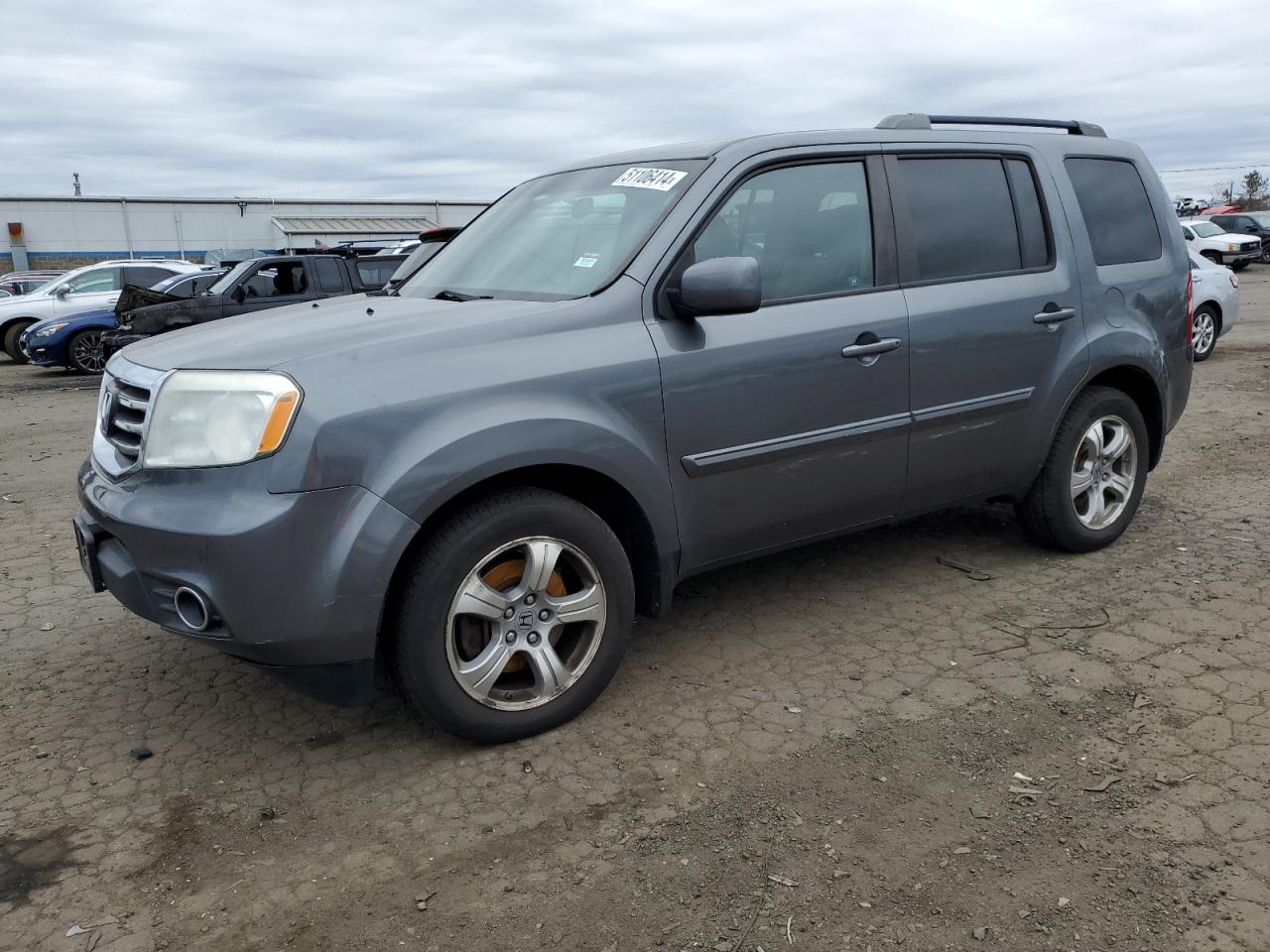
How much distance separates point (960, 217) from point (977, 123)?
690 millimetres

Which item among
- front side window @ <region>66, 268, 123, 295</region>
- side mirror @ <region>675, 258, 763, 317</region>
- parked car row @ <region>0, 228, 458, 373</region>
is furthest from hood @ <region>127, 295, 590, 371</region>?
front side window @ <region>66, 268, 123, 295</region>

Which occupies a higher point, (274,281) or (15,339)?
(274,281)

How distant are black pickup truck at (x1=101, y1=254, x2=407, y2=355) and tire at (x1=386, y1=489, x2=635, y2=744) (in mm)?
10916

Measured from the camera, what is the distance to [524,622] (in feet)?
10.9

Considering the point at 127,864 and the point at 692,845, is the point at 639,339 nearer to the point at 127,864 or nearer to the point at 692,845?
the point at 692,845

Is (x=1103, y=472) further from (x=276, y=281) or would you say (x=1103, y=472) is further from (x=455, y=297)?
(x=276, y=281)

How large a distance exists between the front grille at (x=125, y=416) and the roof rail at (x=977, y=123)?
3.02 m

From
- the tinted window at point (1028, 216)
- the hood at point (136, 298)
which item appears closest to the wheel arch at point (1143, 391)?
the tinted window at point (1028, 216)

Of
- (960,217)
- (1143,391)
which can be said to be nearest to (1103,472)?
(1143,391)

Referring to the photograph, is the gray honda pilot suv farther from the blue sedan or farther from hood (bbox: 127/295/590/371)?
the blue sedan

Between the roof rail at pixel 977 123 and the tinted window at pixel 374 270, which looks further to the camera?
the tinted window at pixel 374 270

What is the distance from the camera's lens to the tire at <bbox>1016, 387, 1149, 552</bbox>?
4730mm

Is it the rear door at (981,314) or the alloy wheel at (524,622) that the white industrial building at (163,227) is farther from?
the alloy wheel at (524,622)

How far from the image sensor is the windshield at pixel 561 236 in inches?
145
